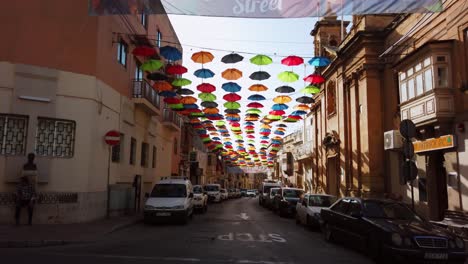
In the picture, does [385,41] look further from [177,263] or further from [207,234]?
[177,263]

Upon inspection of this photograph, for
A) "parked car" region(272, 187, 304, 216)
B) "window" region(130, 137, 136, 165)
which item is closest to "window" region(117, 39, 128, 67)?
"window" region(130, 137, 136, 165)

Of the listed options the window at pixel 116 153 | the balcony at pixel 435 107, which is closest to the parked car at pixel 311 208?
the balcony at pixel 435 107

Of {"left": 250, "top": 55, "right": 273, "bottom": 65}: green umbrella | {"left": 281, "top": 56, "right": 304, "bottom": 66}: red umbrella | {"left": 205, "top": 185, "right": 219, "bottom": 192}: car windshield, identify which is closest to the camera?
{"left": 250, "top": 55, "right": 273, "bottom": 65}: green umbrella

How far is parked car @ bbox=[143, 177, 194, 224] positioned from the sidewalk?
1.21 metres

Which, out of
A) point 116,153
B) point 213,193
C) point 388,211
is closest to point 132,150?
point 116,153

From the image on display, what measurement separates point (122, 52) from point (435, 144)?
14.7m

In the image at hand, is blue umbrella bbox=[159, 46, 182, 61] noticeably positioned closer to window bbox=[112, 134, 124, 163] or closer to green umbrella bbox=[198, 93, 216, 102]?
window bbox=[112, 134, 124, 163]

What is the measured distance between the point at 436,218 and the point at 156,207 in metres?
11.5

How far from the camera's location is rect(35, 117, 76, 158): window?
50.8 feet

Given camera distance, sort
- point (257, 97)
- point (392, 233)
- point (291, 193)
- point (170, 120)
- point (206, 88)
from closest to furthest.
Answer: point (392, 233)
point (206, 88)
point (257, 97)
point (291, 193)
point (170, 120)

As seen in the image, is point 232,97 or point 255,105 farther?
point 255,105

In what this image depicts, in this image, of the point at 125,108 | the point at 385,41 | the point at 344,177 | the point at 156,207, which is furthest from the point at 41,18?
the point at 344,177

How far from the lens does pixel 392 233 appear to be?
9.23 m

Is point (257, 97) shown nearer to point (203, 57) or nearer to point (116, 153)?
point (203, 57)
